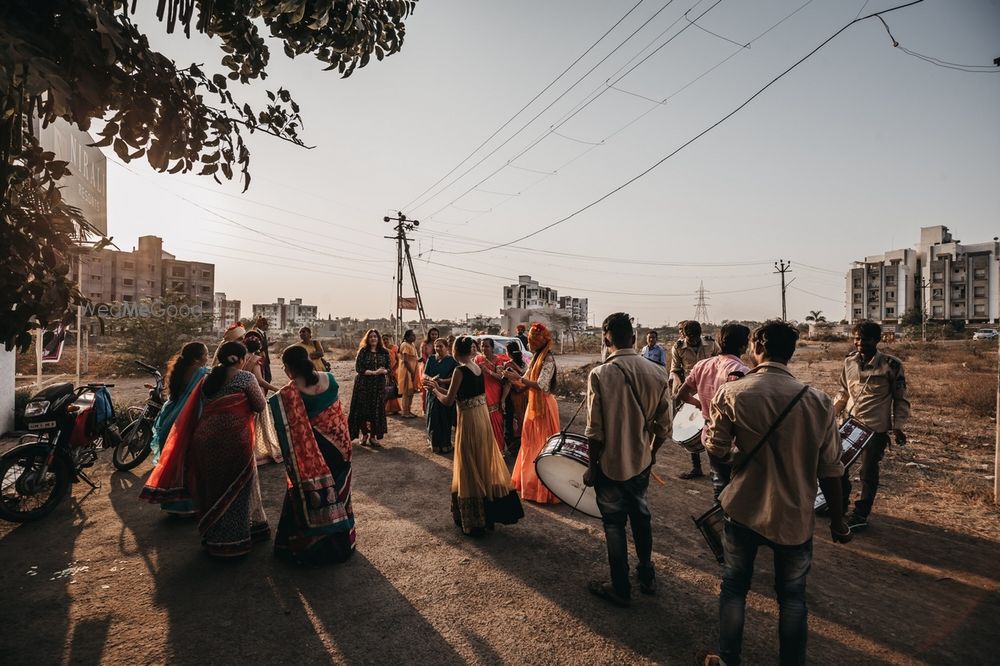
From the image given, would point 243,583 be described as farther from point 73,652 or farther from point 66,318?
point 66,318

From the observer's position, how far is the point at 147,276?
68.1 meters

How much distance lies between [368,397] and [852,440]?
6.51m

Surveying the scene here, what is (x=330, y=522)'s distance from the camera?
3.89 meters

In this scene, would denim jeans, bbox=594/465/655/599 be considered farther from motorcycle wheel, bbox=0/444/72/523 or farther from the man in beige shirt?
motorcycle wheel, bbox=0/444/72/523

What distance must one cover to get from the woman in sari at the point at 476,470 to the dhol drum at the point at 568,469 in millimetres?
619

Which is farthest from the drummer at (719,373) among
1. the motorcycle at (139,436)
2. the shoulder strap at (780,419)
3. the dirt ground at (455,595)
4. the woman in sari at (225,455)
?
the motorcycle at (139,436)

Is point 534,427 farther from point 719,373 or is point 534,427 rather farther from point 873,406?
point 873,406

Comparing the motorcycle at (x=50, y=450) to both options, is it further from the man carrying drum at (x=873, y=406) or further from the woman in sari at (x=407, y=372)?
the man carrying drum at (x=873, y=406)

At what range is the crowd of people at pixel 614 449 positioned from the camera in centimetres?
251

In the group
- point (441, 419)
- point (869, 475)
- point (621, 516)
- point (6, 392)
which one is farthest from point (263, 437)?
point (869, 475)

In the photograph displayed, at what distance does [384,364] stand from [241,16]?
5.82 metres

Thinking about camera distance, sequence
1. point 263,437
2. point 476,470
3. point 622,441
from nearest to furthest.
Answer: point 622,441 → point 476,470 → point 263,437

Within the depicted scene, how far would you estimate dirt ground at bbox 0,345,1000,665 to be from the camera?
291 centimetres

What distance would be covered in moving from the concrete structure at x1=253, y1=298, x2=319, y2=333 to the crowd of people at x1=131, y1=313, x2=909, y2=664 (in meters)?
113
